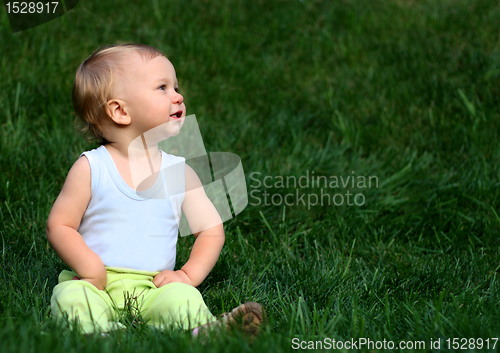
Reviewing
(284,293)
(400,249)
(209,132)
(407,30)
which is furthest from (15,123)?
(407,30)

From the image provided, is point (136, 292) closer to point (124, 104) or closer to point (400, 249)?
point (124, 104)

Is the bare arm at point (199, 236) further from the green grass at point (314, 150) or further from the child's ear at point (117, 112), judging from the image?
the child's ear at point (117, 112)

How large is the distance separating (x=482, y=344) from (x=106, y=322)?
1194 mm

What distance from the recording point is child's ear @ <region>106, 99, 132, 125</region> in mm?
1981

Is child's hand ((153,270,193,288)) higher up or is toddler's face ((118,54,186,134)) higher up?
toddler's face ((118,54,186,134))

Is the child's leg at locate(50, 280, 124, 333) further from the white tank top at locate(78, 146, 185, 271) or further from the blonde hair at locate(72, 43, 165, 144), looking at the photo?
Answer: the blonde hair at locate(72, 43, 165, 144)

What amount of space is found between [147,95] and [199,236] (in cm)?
59

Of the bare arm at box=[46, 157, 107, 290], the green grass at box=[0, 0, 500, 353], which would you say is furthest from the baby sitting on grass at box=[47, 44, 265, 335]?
the green grass at box=[0, 0, 500, 353]

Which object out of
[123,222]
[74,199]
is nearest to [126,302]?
[123,222]

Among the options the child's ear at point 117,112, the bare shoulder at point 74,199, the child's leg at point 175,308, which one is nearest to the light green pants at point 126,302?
the child's leg at point 175,308

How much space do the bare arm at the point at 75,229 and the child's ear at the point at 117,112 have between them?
196 mm

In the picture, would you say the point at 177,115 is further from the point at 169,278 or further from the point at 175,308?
the point at 175,308

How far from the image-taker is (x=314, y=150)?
341cm

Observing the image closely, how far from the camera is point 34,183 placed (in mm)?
2750
